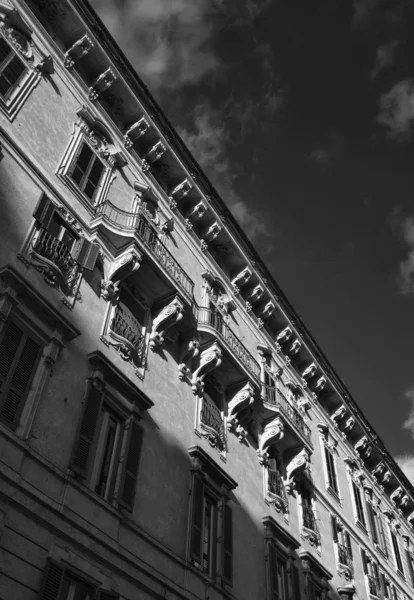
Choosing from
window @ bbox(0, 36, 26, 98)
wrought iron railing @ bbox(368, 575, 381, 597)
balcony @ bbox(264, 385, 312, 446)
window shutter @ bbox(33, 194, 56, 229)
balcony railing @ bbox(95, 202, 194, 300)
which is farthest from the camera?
wrought iron railing @ bbox(368, 575, 381, 597)

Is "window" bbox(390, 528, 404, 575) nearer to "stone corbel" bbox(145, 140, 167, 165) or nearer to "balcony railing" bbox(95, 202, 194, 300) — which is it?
"balcony railing" bbox(95, 202, 194, 300)

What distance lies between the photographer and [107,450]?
1355 centimetres

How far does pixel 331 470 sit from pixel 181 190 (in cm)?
1382

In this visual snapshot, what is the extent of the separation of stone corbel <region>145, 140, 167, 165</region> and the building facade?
0.24 feet

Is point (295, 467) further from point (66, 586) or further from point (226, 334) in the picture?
point (66, 586)

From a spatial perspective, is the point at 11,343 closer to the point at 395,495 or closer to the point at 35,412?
the point at 35,412

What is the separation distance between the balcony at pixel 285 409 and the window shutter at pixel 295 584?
4.73 m

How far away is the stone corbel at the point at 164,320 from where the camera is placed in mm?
17047

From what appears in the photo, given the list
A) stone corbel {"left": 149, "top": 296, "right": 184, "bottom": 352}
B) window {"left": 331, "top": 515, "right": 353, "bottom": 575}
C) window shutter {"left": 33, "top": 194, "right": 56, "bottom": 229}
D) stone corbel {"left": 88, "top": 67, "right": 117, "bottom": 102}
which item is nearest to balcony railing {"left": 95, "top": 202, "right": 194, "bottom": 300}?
stone corbel {"left": 149, "top": 296, "right": 184, "bottom": 352}

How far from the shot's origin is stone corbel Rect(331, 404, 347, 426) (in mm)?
30305

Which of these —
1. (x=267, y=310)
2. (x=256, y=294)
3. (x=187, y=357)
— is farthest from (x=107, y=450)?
(x=267, y=310)

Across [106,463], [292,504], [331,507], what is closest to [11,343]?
[106,463]

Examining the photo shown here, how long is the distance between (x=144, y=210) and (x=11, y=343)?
28.2 feet

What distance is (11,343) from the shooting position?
12.0 metres
